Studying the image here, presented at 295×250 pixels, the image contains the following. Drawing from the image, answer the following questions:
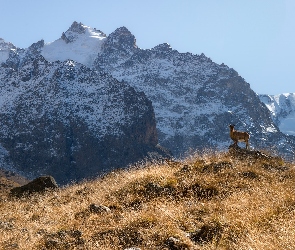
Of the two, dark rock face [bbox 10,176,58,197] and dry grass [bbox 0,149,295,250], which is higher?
dry grass [bbox 0,149,295,250]

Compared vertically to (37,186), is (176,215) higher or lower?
higher

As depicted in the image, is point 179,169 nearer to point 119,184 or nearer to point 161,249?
point 119,184

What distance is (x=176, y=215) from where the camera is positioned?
830 cm

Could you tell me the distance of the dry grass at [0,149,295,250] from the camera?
7043 mm

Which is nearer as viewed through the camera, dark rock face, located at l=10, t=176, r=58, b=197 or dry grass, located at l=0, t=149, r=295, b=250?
dry grass, located at l=0, t=149, r=295, b=250

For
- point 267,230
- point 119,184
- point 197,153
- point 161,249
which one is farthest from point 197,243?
point 197,153

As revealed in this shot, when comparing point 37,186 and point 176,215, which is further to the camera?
point 37,186

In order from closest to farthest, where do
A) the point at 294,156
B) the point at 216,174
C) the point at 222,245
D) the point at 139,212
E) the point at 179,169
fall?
the point at 222,245
the point at 139,212
the point at 216,174
the point at 179,169
the point at 294,156

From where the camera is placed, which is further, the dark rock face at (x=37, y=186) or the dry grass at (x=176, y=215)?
the dark rock face at (x=37, y=186)

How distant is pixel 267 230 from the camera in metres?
6.74

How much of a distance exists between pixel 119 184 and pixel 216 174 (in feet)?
9.64

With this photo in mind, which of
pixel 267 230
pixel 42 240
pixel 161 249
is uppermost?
pixel 267 230

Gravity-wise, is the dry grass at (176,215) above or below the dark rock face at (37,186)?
above

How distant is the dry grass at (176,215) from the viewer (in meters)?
7.04
